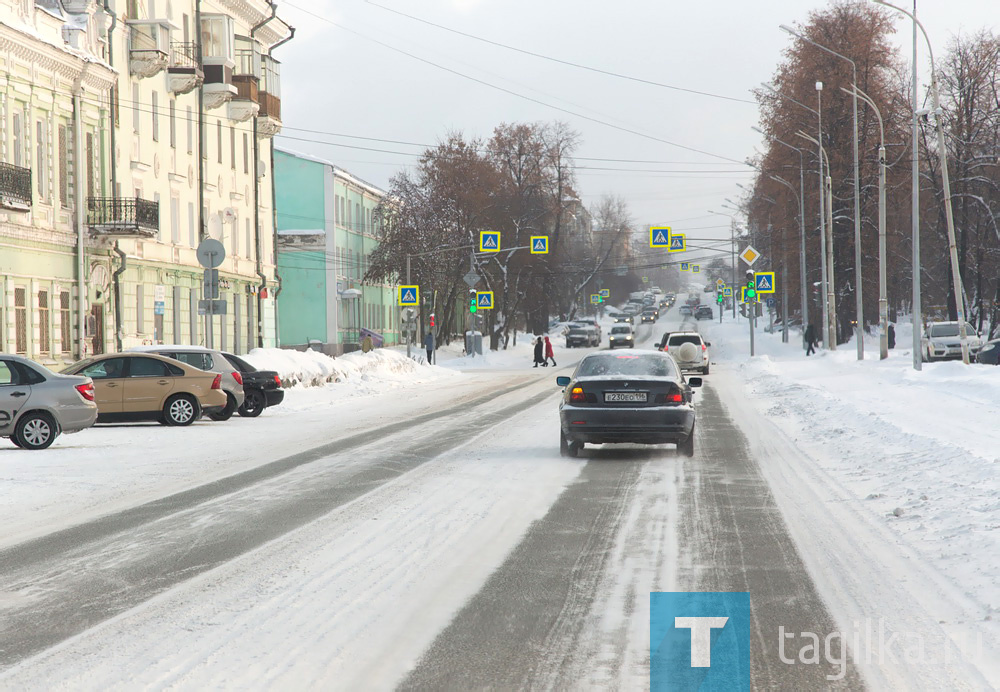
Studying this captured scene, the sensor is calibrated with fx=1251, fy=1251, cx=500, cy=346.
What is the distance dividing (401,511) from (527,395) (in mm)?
21675

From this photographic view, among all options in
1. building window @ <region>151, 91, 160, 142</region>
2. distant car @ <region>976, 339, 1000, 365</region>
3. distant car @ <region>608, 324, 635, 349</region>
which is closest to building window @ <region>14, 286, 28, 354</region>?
building window @ <region>151, 91, 160, 142</region>

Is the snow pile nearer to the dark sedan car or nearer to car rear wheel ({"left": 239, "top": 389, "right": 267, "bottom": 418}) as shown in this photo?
car rear wheel ({"left": 239, "top": 389, "right": 267, "bottom": 418})

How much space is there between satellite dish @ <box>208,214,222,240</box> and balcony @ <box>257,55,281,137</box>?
18.4 feet

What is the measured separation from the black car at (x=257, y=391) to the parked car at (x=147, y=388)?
2590 mm

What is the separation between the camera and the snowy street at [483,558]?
5871 millimetres

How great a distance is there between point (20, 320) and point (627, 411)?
65.7ft

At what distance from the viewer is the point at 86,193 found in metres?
34.1

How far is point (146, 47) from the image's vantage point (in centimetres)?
3794

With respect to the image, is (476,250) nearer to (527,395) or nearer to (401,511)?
(527,395)

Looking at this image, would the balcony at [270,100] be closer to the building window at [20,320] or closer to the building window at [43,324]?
the building window at [43,324]

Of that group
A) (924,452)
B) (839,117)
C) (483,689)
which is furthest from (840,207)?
(483,689)

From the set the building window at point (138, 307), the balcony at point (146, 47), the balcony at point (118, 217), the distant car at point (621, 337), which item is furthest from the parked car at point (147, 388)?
the distant car at point (621, 337)

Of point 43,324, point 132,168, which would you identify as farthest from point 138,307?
point 43,324

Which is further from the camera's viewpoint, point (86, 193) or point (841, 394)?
point (86, 193)
